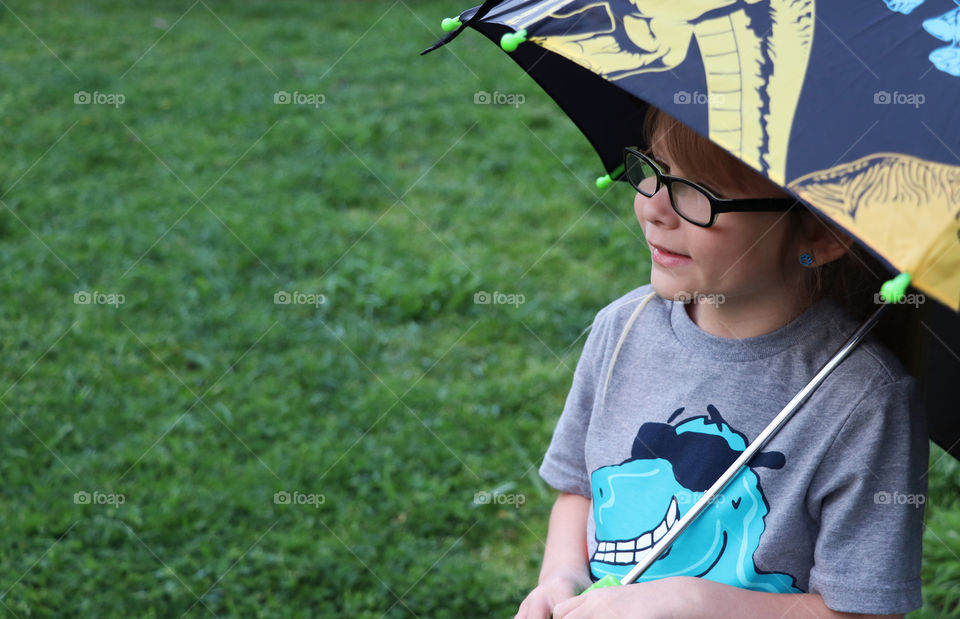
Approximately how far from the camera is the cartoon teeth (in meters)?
1.52

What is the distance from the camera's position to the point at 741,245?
1.42 meters

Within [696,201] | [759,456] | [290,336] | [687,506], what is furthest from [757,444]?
Answer: [290,336]

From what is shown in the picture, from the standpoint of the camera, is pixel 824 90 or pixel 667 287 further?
pixel 667 287

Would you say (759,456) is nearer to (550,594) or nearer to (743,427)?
(743,427)

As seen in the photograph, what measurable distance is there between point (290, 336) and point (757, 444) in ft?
9.14

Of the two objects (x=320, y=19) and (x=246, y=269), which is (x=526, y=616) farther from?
(x=320, y=19)

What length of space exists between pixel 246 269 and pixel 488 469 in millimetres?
1736

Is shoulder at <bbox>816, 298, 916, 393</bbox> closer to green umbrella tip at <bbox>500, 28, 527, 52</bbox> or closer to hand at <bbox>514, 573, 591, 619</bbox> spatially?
hand at <bbox>514, 573, 591, 619</bbox>

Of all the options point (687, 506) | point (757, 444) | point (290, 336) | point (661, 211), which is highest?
point (661, 211)

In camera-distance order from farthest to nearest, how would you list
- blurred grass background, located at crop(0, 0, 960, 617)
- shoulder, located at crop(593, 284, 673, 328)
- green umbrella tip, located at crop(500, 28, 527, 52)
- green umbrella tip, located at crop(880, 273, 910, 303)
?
blurred grass background, located at crop(0, 0, 960, 617)
shoulder, located at crop(593, 284, 673, 328)
green umbrella tip, located at crop(500, 28, 527, 52)
green umbrella tip, located at crop(880, 273, 910, 303)

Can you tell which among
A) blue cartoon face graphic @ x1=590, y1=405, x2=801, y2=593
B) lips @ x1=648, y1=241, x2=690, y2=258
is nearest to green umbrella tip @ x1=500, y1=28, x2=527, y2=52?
lips @ x1=648, y1=241, x2=690, y2=258

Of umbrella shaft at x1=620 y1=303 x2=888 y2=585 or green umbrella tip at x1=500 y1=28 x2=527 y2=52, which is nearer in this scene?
green umbrella tip at x1=500 y1=28 x2=527 y2=52

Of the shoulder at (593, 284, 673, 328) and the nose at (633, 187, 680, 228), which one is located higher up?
the nose at (633, 187, 680, 228)

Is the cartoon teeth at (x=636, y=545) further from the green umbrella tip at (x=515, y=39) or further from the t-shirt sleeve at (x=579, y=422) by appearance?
the green umbrella tip at (x=515, y=39)
